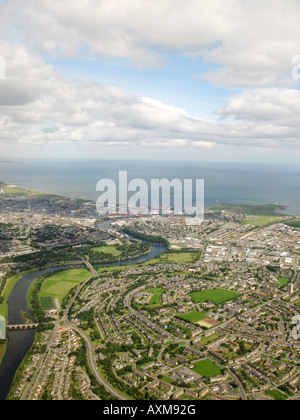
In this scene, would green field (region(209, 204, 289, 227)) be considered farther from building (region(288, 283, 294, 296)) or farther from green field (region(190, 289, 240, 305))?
green field (region(190, 289, 240, 305))

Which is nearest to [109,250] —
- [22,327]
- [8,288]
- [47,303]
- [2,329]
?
[8,288]

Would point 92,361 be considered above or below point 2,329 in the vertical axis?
below

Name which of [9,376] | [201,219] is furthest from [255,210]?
[9,376]

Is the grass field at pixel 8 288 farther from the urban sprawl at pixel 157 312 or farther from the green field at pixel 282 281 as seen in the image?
the green field at pixel 282 281

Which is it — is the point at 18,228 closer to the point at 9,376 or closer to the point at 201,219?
the point at 201,219

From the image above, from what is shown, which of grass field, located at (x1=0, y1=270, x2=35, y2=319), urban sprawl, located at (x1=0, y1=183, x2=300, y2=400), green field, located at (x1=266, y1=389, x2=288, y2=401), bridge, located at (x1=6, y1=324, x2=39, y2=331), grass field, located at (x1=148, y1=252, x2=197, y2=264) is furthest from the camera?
grass field, located at (x1=148, y1=252, x2=197, y2=264)

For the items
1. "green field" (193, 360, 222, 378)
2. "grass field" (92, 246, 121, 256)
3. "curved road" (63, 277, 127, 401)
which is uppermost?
"grass field" (92, 246, 121, 256)

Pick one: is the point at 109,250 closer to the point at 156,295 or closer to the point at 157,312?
the point at 156,295

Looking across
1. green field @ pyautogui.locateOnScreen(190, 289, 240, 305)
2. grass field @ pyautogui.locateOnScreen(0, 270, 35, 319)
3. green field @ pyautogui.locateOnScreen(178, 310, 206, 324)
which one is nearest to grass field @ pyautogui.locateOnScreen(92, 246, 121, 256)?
grass field @ pyautogui.locateOnScreen(0, 270, 35, 319)
